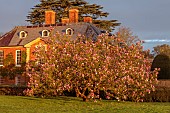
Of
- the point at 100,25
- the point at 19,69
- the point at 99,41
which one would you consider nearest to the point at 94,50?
the point at 99,41

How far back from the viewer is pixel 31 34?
4606 cm

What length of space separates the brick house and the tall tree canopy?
3.91 m

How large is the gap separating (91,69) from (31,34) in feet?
88.4

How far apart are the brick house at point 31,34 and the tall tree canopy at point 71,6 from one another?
154 inches

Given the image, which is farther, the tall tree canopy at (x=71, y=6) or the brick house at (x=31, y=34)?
the tall tree canopy at (x=71, y=6)

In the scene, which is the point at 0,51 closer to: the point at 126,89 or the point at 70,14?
the point at 70,14

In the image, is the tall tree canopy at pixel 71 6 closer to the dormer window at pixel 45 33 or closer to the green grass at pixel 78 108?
the dormer window at pixel 45 33

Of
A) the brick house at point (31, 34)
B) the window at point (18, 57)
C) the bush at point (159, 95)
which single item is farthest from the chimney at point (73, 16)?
the bush at point (159, 95)

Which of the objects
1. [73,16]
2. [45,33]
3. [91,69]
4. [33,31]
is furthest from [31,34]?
[91,69]

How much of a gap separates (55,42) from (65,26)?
22847 millimetres

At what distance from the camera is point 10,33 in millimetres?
47219

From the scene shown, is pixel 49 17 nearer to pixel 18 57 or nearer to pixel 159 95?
pixel 18 57

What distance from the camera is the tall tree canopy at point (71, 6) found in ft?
168

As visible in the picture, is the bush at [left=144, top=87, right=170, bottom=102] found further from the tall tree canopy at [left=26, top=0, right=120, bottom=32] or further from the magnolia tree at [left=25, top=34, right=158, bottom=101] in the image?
the tall tree canopy at [left=26, top=0, right=120, bottom=32]
